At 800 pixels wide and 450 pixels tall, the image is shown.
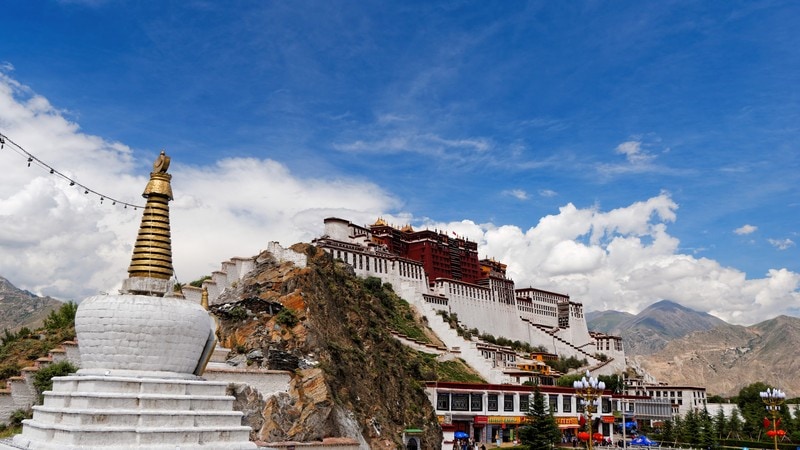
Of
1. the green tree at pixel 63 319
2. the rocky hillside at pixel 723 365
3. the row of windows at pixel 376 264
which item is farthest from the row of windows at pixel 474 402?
the rocky hillside at pixel 723 365

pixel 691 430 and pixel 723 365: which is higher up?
pixel 723 365

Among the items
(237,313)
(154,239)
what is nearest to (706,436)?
(237,313)

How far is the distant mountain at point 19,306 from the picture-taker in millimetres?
153500

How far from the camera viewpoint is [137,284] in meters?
20.3

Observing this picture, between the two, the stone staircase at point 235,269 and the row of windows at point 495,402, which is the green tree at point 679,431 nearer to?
the row of windows at point 495,402

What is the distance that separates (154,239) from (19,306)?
579 feet

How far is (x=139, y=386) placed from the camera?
1869 cm

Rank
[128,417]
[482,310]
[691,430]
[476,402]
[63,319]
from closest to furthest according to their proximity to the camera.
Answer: [128,417] < [63,319] < [476,402] < [691,430] < [482,310]

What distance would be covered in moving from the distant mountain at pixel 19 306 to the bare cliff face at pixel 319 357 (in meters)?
121

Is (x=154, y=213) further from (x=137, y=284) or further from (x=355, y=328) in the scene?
(x=355, y=328)

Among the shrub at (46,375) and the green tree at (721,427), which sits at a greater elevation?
the shrub at (46,375)

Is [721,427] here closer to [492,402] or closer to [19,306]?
[492,402]

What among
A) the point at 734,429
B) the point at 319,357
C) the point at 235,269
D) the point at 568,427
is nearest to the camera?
the point at 319,357

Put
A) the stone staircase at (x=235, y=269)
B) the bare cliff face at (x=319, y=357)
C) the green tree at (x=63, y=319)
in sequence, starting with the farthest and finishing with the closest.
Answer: the stone staircase at (x=235, y=269) → the green tree at (x=63, y=319) → the bare cliff face at (x=319, y=357)
